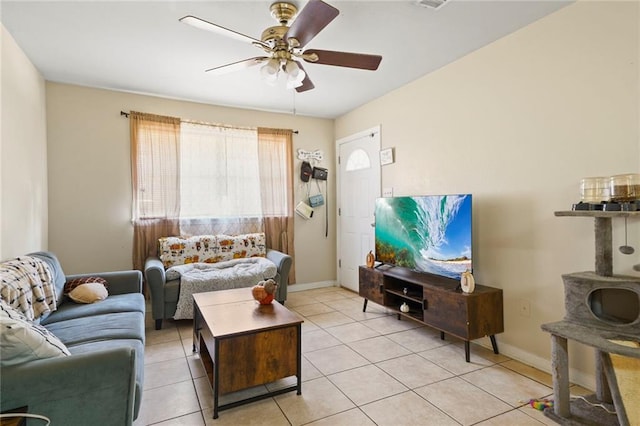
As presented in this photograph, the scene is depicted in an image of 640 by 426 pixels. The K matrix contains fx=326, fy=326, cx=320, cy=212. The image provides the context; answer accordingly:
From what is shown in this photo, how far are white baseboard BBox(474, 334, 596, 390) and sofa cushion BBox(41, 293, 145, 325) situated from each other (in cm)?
297

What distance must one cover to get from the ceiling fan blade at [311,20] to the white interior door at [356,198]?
2336 mm

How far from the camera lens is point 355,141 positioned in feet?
15.3

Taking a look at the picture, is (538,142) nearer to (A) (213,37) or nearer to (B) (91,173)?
(A) (213,37)

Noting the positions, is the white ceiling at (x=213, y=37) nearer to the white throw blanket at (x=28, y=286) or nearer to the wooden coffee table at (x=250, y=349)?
the white throw blanket at (x=28, y=286)

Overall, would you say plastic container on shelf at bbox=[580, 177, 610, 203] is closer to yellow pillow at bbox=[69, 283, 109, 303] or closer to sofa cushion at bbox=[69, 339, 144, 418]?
sofa cushion at bbox=[69, 339, 144, 418]

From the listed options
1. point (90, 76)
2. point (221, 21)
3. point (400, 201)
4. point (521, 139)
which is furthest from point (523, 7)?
point (90, 76)

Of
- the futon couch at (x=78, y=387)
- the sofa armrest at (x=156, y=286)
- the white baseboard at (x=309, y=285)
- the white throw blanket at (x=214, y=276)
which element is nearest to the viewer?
the futon couch at (x=78, y=387)

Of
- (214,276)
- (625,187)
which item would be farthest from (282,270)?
(625,187)

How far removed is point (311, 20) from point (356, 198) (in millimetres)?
3047

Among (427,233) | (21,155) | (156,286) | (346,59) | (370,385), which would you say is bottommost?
(370,385)

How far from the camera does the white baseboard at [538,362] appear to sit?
218 centimetres

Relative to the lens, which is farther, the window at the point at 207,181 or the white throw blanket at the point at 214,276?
the window at the point at 207,181

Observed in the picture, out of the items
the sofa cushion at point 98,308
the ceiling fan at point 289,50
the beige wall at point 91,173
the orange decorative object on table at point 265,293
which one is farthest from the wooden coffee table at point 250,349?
the beige wall at point 91,173

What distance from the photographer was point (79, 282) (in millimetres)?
2869
